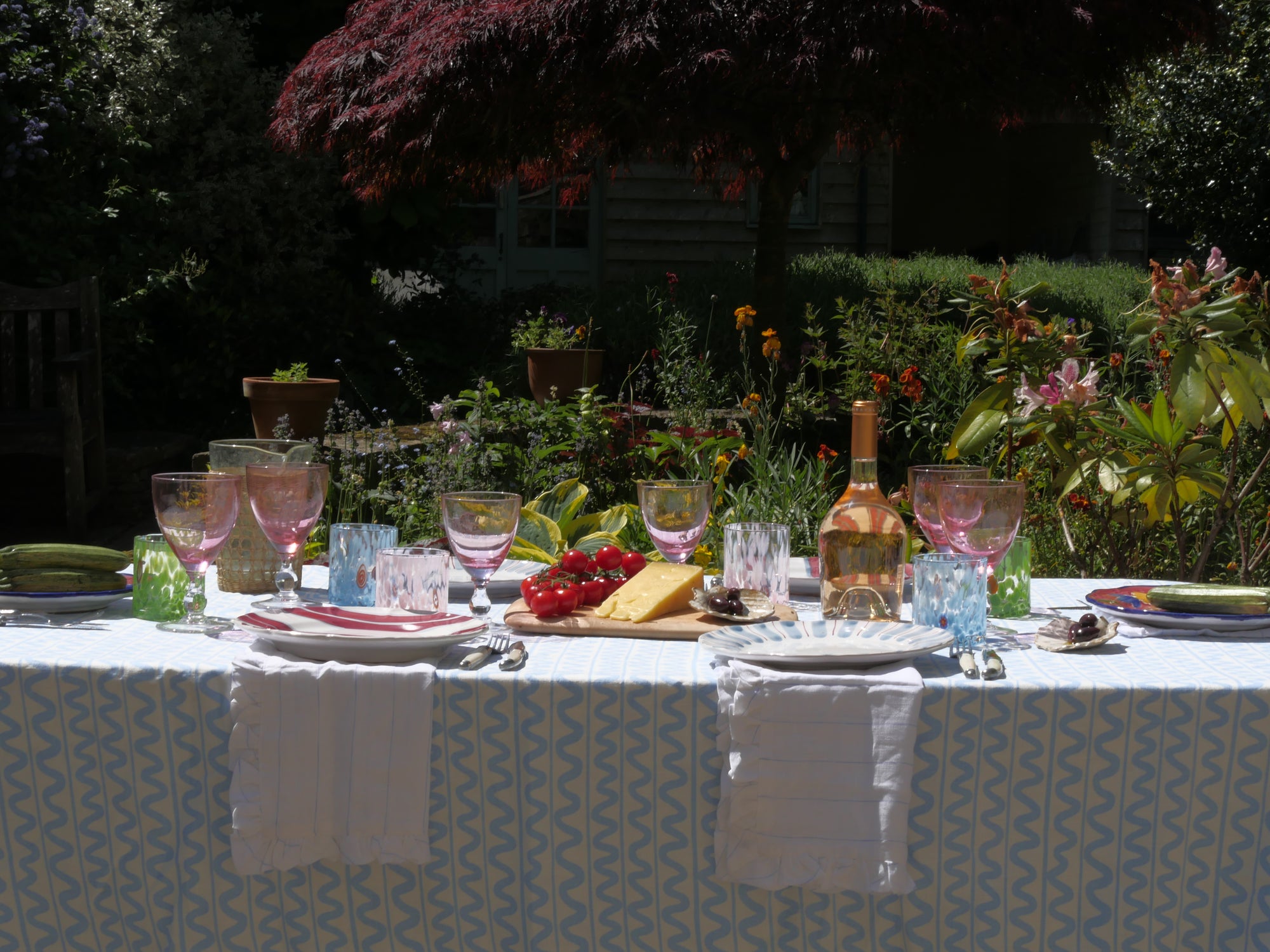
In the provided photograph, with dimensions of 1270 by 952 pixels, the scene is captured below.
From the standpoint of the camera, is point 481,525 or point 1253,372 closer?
point 481,525

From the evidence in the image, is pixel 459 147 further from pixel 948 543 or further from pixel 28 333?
pixel 948 543

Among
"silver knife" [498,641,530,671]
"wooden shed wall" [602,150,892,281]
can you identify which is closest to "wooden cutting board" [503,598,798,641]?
"silver knife" [498,641,530,671]

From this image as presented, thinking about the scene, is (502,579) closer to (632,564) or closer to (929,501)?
(632,564)

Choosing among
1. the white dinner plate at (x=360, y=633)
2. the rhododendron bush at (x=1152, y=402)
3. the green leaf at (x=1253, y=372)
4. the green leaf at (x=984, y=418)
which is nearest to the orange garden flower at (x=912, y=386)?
the rhododendron bush at (x=1152, y=402)

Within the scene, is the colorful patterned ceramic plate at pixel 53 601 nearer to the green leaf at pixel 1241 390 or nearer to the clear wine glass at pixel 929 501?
the clear wine glass at pixel 929 501

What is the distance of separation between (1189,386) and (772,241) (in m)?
3.76

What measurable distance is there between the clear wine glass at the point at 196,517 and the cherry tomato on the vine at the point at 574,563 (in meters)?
0.43

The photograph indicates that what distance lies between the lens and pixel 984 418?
2824 mm

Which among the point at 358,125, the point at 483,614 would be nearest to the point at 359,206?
the point at 358,125

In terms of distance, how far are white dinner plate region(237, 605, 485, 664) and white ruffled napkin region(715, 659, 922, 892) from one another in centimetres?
34

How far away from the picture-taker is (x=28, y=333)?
5.20m

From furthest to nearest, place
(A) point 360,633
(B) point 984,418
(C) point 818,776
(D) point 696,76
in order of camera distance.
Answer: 1. (D) point 696,76
2. (B) point 984,418
3. (A) point 360,633
4. (C) point 818,776

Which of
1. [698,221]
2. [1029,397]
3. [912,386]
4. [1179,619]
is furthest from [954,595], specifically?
[698,221]

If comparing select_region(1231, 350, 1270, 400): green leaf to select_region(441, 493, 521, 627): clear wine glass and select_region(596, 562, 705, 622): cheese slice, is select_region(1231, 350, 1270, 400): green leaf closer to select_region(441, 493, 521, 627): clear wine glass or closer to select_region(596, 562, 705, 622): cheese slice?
select_region(596, 562, 705, 622): cheese slice
